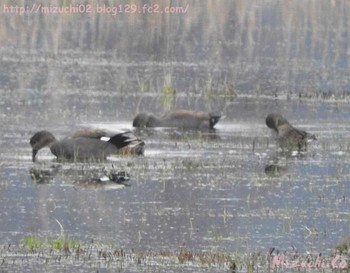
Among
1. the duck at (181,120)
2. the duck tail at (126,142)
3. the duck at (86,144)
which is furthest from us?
the duck at (181,120)

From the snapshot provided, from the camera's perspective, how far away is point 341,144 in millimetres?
17766

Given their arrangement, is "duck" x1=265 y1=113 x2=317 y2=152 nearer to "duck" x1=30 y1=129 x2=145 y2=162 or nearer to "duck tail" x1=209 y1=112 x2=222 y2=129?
"duck tail" x1=209 y1=112 x2=222 y2=129

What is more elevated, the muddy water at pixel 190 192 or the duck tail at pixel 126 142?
the duck tail at pixel 126 142

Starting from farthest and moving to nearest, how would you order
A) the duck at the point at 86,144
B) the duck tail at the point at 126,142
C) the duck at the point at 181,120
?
the duck at the point at 181,120, the duck tail at the point at 126,142, the duck at the point at 86,144

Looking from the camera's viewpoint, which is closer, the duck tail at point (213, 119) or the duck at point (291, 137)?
the duck at point (291, 137)

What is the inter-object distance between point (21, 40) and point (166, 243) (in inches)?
859

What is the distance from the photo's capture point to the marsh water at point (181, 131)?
12188 mm

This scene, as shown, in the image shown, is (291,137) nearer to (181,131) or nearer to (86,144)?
(181,131)

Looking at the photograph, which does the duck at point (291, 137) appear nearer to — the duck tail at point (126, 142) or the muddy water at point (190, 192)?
the muddy water at point (190, 192)

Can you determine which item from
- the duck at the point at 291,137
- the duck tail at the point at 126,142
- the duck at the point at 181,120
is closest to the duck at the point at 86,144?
the duck tail at the point at 126,142

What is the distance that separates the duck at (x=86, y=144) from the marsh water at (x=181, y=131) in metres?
0.16

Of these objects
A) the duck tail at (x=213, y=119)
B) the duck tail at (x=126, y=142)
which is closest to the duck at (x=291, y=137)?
the duck tail at (x=213, y=119)

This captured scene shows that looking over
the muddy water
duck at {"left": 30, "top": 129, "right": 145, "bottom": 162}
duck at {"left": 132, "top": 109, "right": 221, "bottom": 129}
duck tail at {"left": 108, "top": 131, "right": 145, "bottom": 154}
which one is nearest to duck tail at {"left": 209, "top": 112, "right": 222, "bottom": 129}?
duck at {"left": 132, "top": 109, "right": 221, "bottom": 129}

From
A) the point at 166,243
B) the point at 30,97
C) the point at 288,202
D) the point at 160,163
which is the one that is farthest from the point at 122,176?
the point at 30,97
